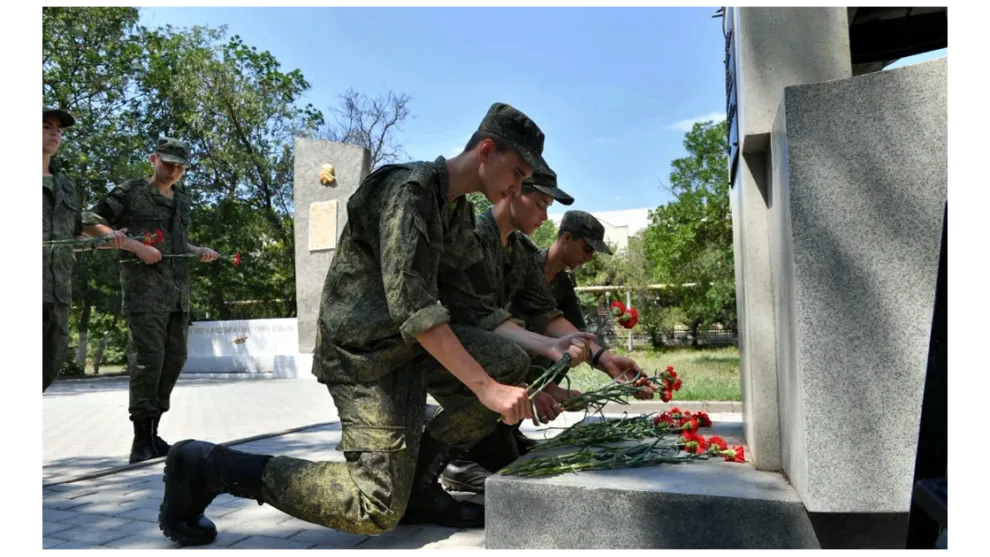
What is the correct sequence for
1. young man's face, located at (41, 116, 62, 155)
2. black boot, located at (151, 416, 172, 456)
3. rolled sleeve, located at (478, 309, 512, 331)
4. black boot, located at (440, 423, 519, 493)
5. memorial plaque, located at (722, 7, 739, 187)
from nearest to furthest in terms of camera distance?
memorial plaque, located at (722, 7, 739, 187) → rolled sleeve, located at (478, 309, 512, 331) → black boot, located at (440, 423, 519, 493) → young man's face, located at (41, 116, 62, 155) → black boot, located at (151, 416, 172, 456)

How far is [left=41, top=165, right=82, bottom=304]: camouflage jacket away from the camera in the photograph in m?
3.92

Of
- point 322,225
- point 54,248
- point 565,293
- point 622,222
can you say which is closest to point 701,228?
point 322,225

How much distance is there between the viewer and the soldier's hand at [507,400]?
213cm

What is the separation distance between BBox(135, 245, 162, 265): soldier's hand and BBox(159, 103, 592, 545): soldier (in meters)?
2.07

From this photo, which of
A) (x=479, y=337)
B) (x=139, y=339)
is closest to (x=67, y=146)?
(x=139, y=339)

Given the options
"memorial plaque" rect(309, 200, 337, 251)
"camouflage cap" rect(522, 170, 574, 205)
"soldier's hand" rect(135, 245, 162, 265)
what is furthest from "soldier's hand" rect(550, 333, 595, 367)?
"memorial plaque" rect(309, 200, 337, 251)

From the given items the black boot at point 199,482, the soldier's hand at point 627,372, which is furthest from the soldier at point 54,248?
the soldier's hand at point 627,372

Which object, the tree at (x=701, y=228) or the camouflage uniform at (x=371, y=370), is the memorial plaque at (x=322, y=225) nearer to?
the camouflage uniform at (x=371, y=370)

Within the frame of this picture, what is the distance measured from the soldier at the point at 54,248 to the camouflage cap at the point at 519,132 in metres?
2.62

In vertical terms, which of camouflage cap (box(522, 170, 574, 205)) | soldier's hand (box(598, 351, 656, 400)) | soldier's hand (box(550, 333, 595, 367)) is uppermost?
camouflage cap (box(522, 170, 574, 205))

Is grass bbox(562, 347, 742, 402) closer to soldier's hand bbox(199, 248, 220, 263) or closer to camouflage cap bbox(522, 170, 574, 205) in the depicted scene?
camouflage cap bbox(522, 170, 574, 205)

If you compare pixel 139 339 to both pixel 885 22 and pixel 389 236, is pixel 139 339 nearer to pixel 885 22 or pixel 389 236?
pixel 389 236

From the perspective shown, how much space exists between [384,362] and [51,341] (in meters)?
2.61
